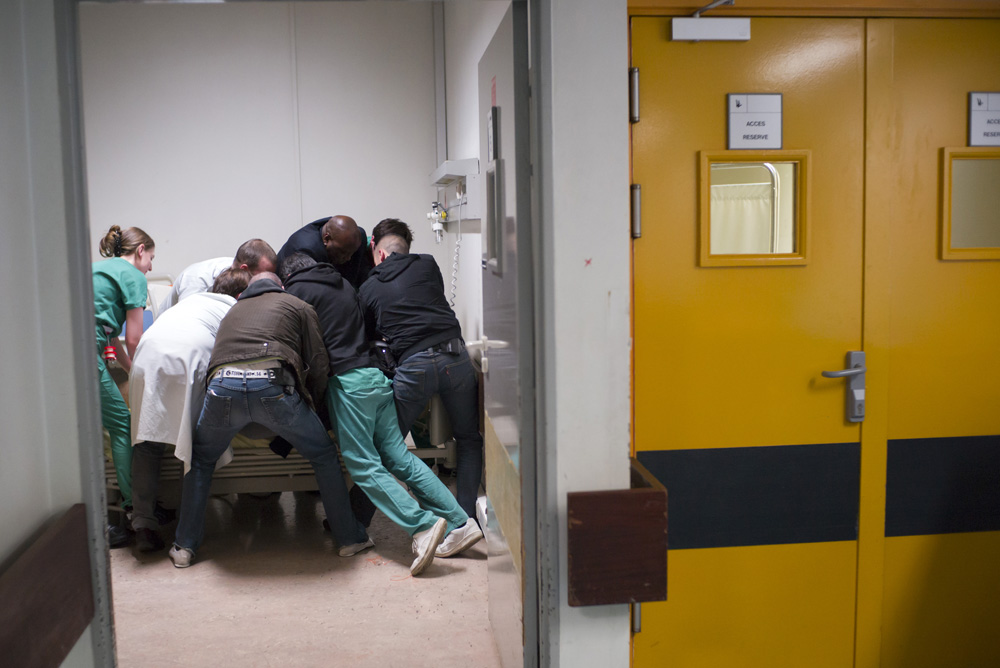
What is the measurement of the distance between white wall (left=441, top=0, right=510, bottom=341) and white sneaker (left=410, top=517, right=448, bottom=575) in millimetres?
1171

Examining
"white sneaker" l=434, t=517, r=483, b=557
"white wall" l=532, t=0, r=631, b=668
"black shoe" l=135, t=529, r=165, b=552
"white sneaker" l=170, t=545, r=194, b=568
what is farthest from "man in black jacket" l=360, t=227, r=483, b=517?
"white wall" l=532, t=0, r=631, b=668

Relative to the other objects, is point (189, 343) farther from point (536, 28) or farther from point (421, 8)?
point (421, 8)

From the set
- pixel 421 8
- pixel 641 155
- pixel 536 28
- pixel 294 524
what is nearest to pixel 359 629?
pixel 294 524

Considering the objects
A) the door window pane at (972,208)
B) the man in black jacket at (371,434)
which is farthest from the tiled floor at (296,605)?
the door window pane at (972,208)

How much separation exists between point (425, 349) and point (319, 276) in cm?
59

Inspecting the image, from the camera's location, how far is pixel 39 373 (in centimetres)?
153

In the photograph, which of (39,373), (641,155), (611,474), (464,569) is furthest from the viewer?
(464,569)

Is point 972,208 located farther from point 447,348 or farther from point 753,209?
point 447,348

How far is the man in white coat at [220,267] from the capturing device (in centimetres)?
388

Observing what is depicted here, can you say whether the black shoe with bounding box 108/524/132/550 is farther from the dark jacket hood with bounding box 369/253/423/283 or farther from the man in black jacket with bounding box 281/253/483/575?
the dark jacket hood with bounding box 369/253/423/283

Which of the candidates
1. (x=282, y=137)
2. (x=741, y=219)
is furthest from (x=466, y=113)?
(x=741, y=219)

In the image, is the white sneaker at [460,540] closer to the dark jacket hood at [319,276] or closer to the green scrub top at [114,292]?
the dark jacket hood at [319,276]

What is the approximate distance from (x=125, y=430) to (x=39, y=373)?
7.82 feet

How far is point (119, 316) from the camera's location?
3920 mm
